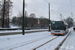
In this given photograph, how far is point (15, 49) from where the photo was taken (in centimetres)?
794

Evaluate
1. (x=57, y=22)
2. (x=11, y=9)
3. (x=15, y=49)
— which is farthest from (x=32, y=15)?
(x=15, y=49)

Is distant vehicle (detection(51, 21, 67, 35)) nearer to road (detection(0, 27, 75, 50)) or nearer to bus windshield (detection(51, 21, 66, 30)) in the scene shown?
bus windshield (detection(51, 21, 66, 30))

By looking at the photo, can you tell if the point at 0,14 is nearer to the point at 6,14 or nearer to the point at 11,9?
the point at 6,14

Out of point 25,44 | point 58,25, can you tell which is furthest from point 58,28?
point 25,44

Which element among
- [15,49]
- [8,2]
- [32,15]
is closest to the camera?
[15,49]

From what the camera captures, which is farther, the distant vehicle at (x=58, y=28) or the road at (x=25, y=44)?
the distant vehicle at (x=58, y=28)

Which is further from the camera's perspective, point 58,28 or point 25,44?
point 58,28

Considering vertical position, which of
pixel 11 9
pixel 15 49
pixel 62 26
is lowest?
pixel 15 49

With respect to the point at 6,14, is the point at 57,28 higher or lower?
lower

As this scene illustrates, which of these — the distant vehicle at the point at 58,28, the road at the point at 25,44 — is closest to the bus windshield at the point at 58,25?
the distant vehicle at the point at 58,28

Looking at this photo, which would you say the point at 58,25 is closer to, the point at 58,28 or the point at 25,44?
the point at 58,28

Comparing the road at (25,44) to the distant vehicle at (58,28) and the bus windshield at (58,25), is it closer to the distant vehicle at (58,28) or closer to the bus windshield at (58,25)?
the distant vehicle at (58,28)

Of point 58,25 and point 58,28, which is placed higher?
point 58,25

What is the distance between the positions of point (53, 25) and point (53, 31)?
3.80 ft
